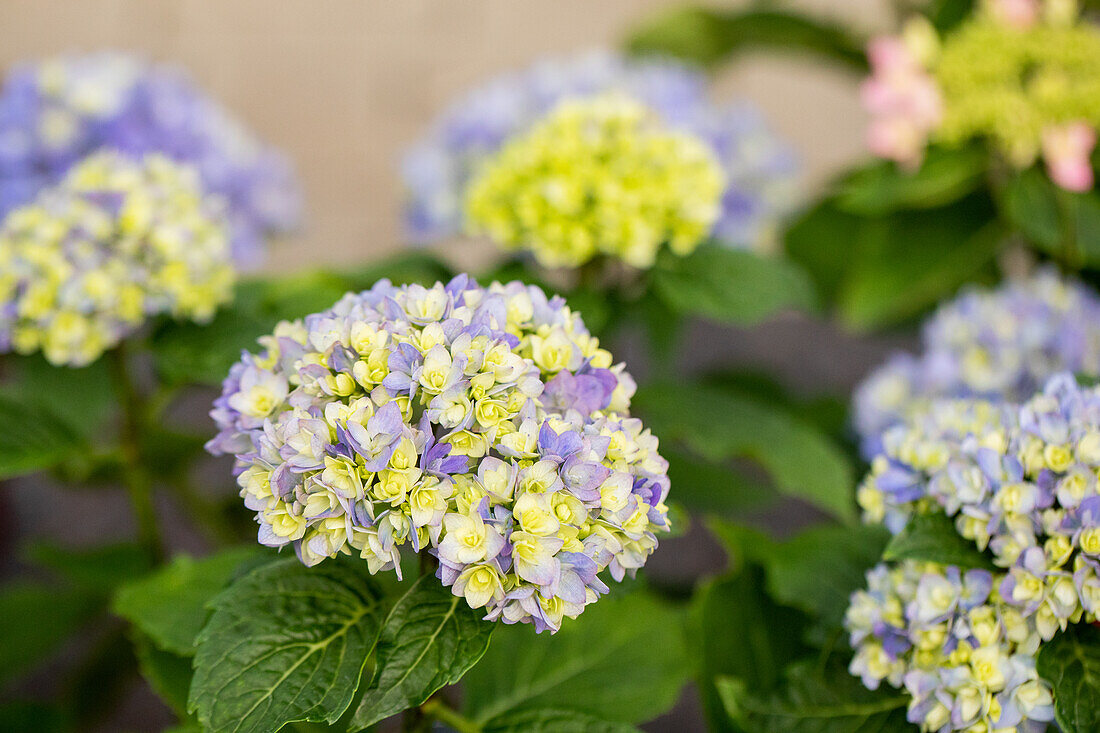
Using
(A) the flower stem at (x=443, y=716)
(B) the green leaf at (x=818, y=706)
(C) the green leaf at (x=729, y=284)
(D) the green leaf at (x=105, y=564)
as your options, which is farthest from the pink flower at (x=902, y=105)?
(D) the green leaf at (x=105, y=564)

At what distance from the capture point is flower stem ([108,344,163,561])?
2.25ft

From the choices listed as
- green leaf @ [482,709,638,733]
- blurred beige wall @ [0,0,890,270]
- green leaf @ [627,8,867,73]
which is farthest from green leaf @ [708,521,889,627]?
blurred beige wall @ [0,0,890,270]

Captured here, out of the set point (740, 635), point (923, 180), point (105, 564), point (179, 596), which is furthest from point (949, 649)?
point (105, 564)

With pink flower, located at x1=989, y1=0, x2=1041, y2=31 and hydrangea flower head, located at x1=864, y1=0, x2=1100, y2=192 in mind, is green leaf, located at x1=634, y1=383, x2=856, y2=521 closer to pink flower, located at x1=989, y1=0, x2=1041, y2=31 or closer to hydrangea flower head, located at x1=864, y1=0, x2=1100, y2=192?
hydrangea flower head, located at x1=864, y1=0, x2=1100, y2=192

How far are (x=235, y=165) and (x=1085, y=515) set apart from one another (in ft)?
2.67

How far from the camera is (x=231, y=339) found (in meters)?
0.67

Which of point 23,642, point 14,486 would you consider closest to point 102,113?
point 23,642

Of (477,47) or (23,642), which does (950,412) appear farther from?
(477,47)

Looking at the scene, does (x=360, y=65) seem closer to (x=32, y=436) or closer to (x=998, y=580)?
(x=32, y=436)

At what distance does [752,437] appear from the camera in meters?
0.73

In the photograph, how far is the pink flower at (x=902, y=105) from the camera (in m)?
0.89

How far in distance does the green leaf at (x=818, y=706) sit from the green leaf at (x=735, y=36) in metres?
0.81

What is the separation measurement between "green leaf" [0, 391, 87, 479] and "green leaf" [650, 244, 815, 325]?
457mm

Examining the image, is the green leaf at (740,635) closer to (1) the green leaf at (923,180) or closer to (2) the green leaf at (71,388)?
(1) the green leaf at (923,180)
